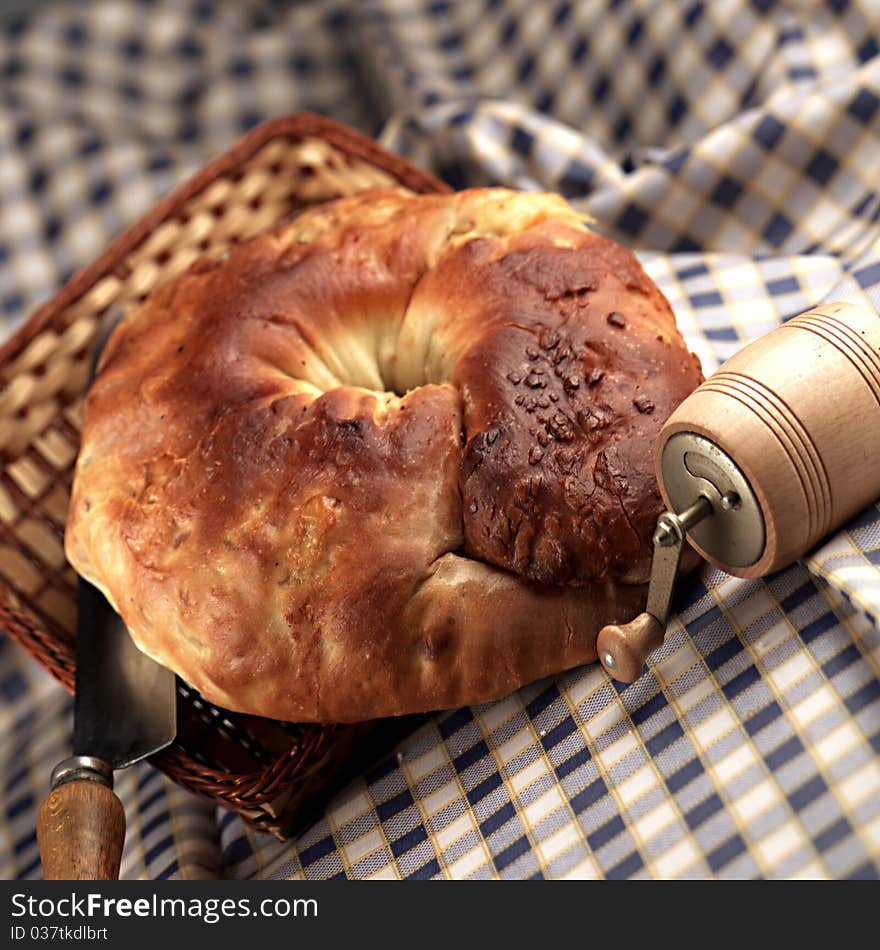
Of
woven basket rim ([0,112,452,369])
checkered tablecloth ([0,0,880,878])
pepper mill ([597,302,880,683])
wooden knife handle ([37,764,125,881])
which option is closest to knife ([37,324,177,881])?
wooden knife handle ([37,764,125,881])

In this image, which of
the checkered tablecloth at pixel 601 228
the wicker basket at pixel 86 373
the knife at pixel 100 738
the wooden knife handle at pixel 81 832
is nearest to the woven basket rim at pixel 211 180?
the wicker basket at pixel 86 373

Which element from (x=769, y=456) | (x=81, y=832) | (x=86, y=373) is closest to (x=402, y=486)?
(x=769, y=456)

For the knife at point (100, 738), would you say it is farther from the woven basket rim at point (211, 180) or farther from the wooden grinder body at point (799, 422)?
the wooden grinder body at point (799, 422)

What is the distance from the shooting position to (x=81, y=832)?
3.32 feet

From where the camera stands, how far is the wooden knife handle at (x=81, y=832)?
39.1 inches

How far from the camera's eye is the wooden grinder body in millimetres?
833

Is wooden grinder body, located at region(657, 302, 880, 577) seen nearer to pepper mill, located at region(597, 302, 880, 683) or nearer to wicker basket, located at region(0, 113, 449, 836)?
pepper mill, located at region(597, 302, 880, 683)

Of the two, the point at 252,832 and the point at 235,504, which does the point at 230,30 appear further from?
the point at 252,832

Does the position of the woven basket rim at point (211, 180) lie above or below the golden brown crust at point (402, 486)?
above

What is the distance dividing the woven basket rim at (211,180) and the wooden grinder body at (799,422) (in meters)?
0.73

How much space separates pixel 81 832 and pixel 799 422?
755mm

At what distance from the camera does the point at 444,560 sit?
1.00 metres

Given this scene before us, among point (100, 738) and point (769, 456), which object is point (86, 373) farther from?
point (769, 456)

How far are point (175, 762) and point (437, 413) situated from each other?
46cm
